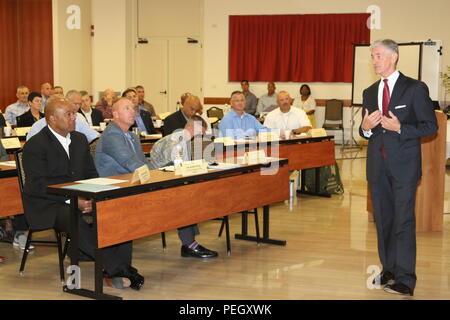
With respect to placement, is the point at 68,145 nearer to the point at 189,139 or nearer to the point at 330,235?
the point at 189,139

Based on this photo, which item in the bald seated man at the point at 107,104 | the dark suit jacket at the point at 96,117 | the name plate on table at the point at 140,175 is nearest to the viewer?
the name plate on table at the point at 140,175

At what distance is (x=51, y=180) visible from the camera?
4289mm

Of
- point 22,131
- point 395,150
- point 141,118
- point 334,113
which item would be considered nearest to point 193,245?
point 395,150

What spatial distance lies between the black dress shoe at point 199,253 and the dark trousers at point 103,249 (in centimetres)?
81

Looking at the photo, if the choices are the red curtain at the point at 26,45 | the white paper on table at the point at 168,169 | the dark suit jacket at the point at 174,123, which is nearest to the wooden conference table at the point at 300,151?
the dark suit jacket at the point at 174,123

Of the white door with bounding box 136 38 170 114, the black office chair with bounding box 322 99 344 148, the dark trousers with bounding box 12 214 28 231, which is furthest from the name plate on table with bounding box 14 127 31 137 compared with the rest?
the white door with bounding box 136 38 170 114

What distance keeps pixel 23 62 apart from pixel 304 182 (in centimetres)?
867

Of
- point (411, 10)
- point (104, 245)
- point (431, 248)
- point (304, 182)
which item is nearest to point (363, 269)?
point (431, 248)

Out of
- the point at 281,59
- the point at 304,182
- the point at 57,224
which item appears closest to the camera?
the point at 57,224

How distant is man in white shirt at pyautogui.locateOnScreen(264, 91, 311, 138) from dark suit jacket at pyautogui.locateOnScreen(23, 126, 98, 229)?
3983mm

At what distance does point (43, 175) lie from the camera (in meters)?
4.22

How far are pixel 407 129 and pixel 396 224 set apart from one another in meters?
0.59

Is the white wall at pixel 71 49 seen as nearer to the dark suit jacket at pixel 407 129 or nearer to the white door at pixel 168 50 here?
the white door at pixel 168 50

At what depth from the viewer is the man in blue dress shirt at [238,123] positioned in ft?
23.8
